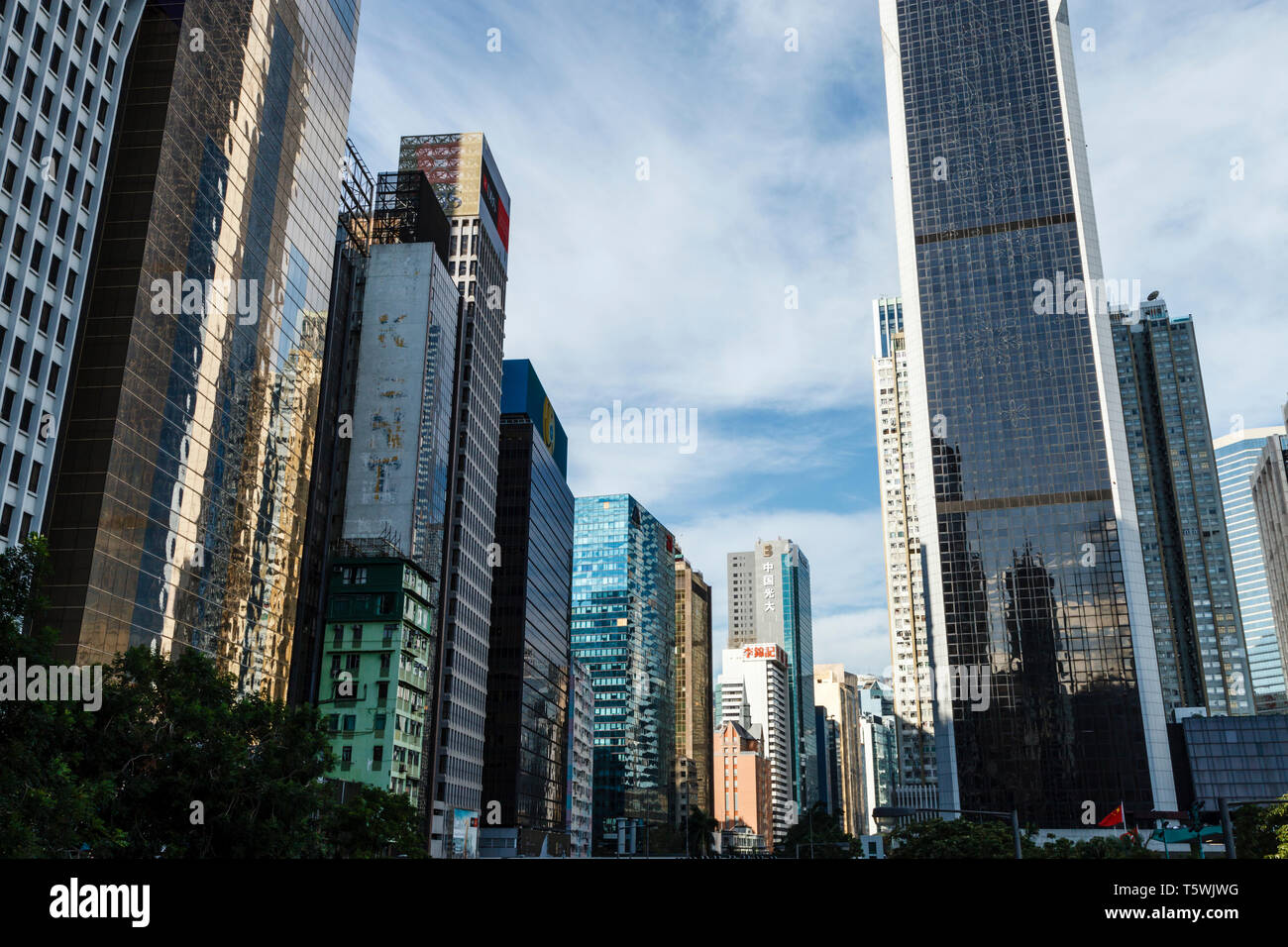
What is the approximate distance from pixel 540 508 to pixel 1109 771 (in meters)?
99.4

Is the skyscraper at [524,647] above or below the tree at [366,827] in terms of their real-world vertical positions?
above

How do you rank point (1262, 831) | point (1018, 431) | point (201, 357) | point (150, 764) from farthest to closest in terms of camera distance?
point (1018, 431) < point (201, 357) < point (1262, 831) < point (150, 764)

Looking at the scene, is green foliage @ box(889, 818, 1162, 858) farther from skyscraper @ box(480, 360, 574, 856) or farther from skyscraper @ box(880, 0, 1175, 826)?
skyscraper @ box(480, 360, 574, 856)

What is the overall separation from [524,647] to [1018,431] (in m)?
85.1

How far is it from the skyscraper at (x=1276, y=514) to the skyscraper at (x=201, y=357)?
490 ft

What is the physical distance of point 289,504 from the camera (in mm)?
105938

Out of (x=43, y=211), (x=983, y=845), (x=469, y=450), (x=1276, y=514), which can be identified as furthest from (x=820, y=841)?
(x=43, y=211)

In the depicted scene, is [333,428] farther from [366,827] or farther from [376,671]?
[366,827]

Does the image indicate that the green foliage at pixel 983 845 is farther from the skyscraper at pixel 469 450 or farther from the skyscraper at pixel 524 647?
the skyscraper at pixel 524 647

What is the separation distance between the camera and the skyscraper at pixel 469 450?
136 metres

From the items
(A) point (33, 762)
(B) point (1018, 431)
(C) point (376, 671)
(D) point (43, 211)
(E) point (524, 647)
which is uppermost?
(B) point (1018, 431)

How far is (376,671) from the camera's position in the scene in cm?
11512

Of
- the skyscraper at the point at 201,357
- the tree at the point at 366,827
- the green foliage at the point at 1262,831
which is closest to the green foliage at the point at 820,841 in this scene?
the green foliage at the point at 1262,831

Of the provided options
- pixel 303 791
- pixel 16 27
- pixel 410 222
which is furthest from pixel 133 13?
pixel 303 791
